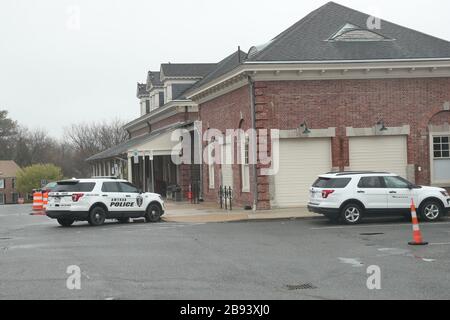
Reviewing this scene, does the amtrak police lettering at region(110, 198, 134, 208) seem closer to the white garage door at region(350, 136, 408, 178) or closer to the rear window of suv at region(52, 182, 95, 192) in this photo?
the rear window of suv at region(52, 182, 95, 192)

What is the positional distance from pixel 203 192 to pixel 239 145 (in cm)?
793

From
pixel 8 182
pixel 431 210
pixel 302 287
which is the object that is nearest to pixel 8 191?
pixel 8 182

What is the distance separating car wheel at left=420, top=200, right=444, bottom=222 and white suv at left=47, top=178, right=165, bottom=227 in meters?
9.29

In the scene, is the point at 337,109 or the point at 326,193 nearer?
the point at 326,193

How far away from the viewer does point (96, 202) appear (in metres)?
22.1

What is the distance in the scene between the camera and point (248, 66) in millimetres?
24109

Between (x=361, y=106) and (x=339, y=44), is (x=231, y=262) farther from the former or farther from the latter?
(x=339, y=44)

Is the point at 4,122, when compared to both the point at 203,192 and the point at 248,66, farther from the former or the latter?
the point at 248,66

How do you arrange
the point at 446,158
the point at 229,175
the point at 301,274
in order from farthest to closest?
the point at 229,175 < the point at 446,158 < the point at 301,274

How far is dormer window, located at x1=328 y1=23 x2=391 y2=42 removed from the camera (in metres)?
26.9

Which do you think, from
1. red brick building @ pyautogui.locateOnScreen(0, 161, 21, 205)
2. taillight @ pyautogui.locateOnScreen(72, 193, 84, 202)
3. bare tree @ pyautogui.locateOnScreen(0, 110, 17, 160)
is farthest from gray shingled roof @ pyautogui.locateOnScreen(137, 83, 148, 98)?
bare tree @ pyautogui.locateOnScreen(0, 110, 17, 160)

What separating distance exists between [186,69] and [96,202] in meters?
23.6

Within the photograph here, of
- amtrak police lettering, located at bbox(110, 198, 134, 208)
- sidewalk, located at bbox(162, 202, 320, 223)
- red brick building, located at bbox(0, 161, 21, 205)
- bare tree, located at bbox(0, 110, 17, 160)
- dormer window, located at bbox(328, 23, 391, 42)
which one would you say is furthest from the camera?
bare tree, located at bbox(0, 110, 17, 160)
